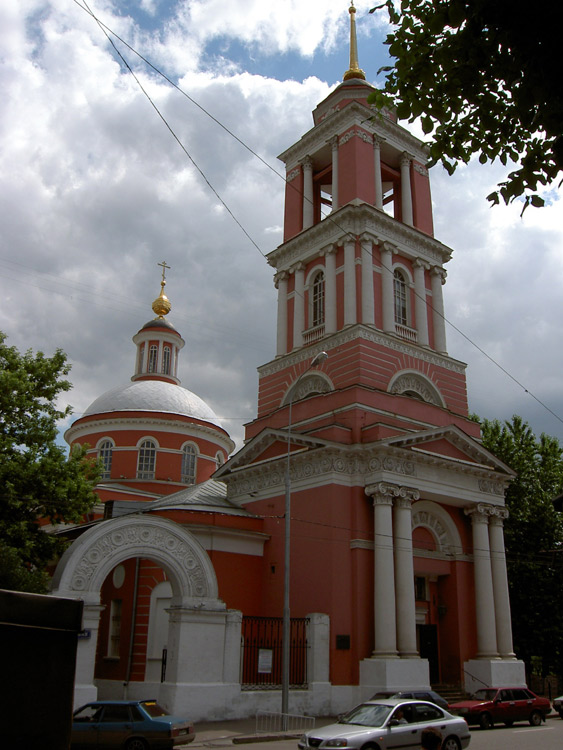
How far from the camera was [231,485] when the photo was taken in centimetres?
2705

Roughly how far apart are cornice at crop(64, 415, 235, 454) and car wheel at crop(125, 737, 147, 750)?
23.8m

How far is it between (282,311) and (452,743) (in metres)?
20.4

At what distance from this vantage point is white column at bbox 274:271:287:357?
30000 millimetres

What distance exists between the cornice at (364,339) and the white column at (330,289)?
84 centimetres

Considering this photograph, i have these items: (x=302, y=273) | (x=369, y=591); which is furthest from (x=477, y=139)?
(x=302, y=273)

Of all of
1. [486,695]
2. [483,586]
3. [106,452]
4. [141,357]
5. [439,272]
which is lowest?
[486,695]

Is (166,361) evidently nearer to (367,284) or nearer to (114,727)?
(367,284)

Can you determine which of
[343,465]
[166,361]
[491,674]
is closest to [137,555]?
[343,465]

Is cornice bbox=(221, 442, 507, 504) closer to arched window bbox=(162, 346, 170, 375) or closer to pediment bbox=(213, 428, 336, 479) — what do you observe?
pediment bbox=(213, 428, 336, 479)

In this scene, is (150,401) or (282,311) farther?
(150,401)

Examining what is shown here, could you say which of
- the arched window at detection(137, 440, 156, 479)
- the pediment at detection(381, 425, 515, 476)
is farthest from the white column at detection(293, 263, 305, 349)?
the arched window at detection(137, 440, 156, 479)

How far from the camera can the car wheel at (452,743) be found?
42.1 feet

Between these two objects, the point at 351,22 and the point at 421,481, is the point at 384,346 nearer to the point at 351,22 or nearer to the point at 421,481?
the point at 421,481

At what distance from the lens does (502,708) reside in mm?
19281
